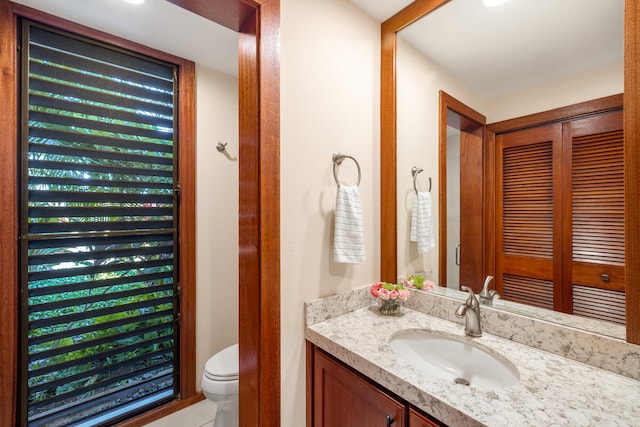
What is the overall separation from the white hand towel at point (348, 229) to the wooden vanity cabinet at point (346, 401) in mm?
400

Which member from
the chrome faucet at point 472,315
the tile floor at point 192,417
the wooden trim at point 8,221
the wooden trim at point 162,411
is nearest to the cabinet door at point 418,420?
the chrome faucet at point 472,315

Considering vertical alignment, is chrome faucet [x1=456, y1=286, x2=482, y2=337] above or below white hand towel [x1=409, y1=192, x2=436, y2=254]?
below

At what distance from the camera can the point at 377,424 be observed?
2.78 feet

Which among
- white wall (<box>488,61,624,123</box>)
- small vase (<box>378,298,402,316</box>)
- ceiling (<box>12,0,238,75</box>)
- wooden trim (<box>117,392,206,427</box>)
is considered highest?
ceiling (<box>12,0,238,75</box>)

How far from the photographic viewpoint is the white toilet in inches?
58.3

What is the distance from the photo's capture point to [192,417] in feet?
5.89

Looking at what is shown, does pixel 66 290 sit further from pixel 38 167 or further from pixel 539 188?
pixel 539 188

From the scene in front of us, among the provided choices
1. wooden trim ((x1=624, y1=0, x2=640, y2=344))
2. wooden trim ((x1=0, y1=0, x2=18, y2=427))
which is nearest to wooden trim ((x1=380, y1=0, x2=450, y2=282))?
wooden trim ((x1=624, y1=0, x2=640, y2=344))

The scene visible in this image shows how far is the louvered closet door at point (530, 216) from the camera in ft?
3.13

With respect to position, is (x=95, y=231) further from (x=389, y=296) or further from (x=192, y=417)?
(x=389, y=296)

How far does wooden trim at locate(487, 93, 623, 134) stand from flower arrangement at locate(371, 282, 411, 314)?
31.0 inches

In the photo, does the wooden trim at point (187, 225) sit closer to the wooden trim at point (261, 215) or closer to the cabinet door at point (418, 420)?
the wooden trim at point (261, 215)

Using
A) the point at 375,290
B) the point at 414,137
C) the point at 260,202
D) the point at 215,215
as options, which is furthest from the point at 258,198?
the point at 215,215

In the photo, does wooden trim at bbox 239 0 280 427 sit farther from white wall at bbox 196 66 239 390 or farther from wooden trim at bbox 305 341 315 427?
white wall at bbox 196 66 239 390
